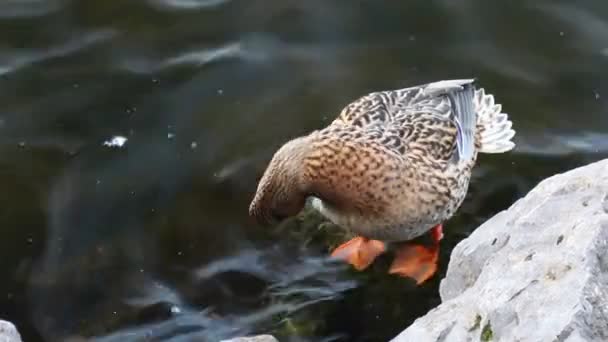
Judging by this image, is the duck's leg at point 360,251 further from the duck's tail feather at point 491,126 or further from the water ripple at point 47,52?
the water ripple at point 47,52

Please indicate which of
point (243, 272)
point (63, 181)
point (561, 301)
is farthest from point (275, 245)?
point (561, 301)

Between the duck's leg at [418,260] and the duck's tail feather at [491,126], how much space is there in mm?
581

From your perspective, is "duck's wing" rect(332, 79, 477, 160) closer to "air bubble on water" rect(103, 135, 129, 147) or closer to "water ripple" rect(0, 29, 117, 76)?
"air bubble on water" rect(103, 135, 129, 147)

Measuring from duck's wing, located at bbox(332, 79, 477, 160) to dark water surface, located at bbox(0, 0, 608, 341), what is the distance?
0.50 metres

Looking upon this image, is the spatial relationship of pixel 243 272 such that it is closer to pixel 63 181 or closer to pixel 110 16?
pixel 63 181

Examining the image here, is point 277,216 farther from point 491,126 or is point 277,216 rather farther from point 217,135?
point 491,126

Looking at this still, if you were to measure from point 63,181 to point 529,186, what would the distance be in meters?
2.67

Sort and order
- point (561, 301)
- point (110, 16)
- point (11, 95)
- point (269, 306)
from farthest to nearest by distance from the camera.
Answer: point (110, 16)
point (11, 95)
point (269, 306)
point (561, 301)

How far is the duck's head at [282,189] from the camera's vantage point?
17.1 ft

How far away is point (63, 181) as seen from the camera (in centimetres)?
609

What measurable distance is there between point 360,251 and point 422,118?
80cm

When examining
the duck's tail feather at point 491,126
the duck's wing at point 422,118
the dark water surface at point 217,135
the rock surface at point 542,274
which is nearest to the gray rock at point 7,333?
the dark water surface at point 217,135

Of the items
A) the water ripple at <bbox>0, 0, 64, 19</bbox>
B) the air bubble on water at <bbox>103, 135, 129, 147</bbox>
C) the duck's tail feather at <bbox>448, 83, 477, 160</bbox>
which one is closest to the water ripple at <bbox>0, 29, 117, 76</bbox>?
the water ripple at <bbox>0, 0, 64, 19</bbox>

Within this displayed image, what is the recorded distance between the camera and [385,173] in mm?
5312
